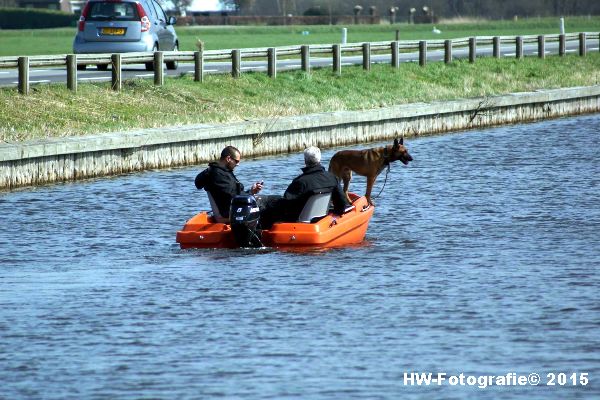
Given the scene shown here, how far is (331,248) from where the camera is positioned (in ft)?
56.9

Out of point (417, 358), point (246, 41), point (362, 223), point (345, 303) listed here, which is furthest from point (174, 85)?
point (246, 41)

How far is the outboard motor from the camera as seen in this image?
16.4 metres

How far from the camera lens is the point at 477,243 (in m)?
17.9

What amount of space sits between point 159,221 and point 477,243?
452cm

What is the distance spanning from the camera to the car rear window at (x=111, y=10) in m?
36.1

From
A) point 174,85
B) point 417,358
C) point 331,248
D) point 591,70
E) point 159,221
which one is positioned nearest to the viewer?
point 417,358

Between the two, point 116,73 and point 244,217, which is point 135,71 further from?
point 244,217

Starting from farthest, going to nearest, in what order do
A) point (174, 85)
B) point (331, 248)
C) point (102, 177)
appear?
Answer: point (174, 85) < point (102, 177) < point (331, 248)

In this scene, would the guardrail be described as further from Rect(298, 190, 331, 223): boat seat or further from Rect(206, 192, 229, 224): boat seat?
Rect(298, 190, 331, 223): boat seat

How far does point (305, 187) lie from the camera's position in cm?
1689

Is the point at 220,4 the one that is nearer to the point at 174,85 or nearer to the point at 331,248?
the point at 174,85

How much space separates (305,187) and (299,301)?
2761 millimetres

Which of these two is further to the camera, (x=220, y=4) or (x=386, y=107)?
(x=220, y=4)

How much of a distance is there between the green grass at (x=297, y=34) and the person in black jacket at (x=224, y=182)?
38.0 metres
